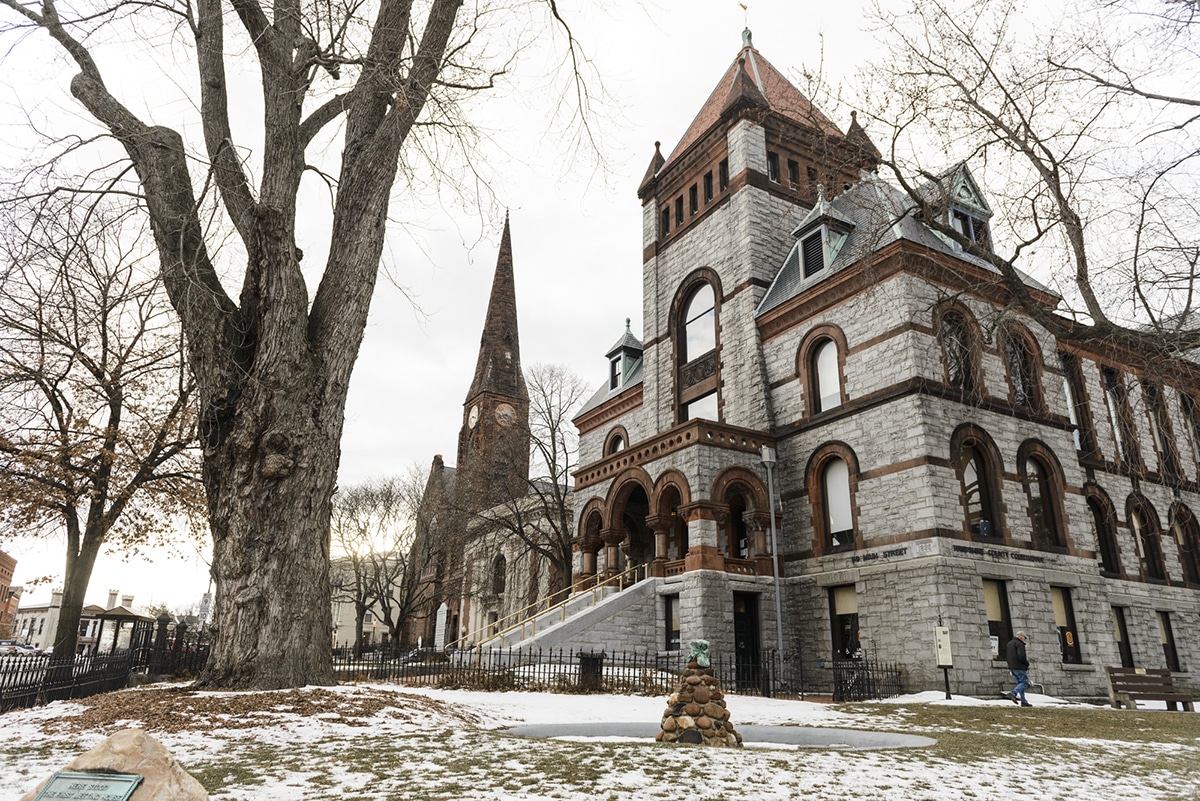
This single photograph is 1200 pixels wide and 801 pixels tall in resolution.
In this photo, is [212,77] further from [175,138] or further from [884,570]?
[884,570]

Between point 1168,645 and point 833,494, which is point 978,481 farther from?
point 1168,645

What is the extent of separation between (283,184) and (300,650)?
19.7ft

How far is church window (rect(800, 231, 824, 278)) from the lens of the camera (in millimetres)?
24062

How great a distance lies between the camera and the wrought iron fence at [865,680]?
16156mm

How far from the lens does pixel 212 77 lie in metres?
9.76

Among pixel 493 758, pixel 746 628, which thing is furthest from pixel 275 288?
pixel 746 628

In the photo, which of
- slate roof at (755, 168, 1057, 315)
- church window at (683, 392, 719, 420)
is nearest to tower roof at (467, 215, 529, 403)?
church window at (683, 392, 719, 420)

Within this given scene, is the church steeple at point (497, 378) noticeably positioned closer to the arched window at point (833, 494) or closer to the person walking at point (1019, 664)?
the arched window at point (833, 494)

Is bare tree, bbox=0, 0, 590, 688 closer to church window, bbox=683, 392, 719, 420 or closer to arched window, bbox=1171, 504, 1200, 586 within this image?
church window, bbox=683, 392, 719, 420

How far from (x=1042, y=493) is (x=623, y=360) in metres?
18.0

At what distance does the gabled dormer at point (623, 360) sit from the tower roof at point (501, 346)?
22870 millimetres

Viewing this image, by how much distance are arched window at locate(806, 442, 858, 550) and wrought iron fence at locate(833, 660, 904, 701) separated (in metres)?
3.51

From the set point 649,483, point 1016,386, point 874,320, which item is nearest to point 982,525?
point 1016,386

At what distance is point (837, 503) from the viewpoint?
21141 millimetres
